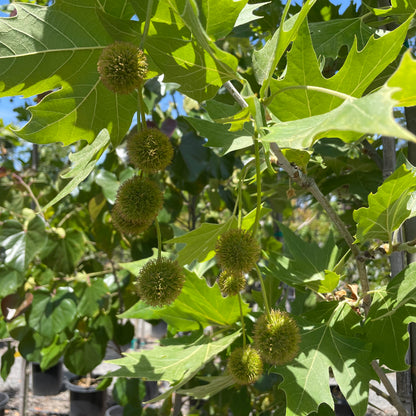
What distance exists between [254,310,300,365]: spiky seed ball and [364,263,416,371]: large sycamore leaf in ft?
0.59

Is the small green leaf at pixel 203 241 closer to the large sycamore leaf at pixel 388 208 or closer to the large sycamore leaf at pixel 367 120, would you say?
the large sycamore leaf at pixel 388 208

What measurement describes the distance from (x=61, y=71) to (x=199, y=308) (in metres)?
0.60

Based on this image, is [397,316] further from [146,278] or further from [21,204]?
[21,204]

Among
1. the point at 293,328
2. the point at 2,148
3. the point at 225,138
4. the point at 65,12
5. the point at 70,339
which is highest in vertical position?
the point at 2,148

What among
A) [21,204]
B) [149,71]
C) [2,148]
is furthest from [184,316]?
[2,148]

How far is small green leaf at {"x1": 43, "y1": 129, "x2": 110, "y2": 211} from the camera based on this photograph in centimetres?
58

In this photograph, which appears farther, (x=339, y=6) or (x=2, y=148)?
(x=2, y=148)

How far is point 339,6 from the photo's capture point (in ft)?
3.93

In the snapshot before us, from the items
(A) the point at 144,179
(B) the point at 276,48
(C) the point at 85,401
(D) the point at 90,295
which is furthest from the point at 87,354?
(B) the point at 276,48

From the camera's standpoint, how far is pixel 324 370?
757mm

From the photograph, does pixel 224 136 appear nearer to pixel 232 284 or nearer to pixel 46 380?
pixel 232 284

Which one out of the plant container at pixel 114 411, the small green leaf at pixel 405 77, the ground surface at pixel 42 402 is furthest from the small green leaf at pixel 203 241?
the ground surface at pixel 42 402

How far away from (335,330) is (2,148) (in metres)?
2.24

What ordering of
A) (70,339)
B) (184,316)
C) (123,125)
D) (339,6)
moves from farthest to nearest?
(70,339) < (339,6) < (184,316) < (123,125)
